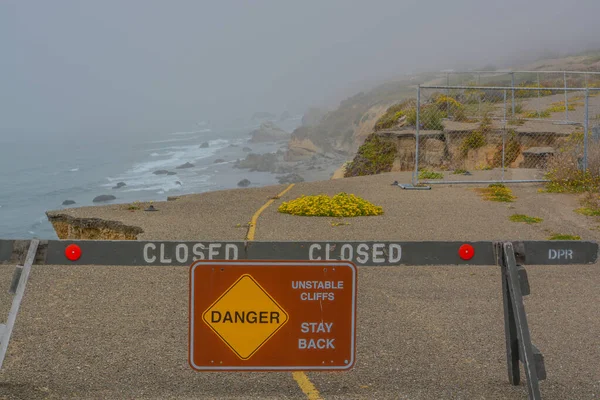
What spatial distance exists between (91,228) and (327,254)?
9697mm

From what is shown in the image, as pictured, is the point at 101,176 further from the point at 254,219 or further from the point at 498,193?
the point at 254,219

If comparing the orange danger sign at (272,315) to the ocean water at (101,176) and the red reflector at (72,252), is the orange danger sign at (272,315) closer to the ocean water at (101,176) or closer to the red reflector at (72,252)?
the red reflector at (72,252)

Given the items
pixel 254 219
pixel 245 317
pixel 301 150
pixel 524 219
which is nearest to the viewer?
pixel 245 317

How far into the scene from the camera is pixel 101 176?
3287 inches

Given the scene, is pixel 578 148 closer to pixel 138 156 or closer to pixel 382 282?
pixel 382 282

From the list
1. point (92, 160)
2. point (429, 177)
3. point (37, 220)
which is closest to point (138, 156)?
point (92, 160)

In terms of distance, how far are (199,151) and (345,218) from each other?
304 ft

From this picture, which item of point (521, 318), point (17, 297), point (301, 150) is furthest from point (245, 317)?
point (301, 150)

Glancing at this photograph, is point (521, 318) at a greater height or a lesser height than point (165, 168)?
greater

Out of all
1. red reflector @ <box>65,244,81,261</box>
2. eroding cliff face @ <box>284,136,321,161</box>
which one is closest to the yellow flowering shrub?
red reflector @ <box>65,244,81,261</box>

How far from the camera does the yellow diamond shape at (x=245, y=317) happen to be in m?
5.11

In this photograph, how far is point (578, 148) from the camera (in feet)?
58.9

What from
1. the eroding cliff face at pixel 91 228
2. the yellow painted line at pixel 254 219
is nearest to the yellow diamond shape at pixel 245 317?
the yellow painted line at pixel 254 219

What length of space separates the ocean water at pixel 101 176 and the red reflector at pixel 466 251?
42902 millimetres
